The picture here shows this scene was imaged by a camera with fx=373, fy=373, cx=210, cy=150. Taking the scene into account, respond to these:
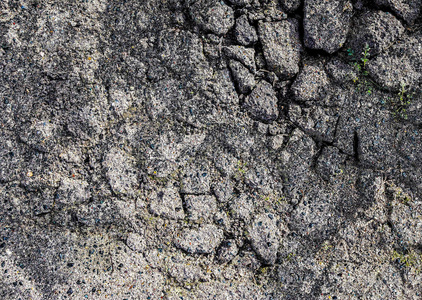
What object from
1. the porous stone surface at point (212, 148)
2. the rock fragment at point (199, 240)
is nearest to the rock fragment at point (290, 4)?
the porous stone surface at point (212, 148)

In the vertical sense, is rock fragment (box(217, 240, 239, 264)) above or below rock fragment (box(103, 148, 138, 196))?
below

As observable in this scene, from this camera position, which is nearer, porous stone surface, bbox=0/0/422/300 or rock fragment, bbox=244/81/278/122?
porous stone surface, bbox=0/0/422/300

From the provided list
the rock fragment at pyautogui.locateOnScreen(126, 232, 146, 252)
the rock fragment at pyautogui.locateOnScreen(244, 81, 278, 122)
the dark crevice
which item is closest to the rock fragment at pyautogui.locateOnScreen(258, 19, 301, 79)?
the rock fragment at pyautogui.locateOnScreen(244, 81, 278, 122)

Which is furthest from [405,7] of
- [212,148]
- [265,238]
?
[265,238]

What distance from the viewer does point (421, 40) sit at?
2158 millimetres

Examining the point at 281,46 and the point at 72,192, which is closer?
the point at 72,192

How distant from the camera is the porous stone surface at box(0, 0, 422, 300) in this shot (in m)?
2.04

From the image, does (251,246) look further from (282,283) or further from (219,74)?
(219,74)

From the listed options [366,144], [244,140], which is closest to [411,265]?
[366,144]

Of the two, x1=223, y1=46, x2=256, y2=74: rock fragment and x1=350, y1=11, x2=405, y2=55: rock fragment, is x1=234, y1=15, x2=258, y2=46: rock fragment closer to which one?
x1=223, y1=46, x2=256, y2=74: rock fragment

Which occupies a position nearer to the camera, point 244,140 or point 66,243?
point 66,243

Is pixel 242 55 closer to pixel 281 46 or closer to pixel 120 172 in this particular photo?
pixel 281 46

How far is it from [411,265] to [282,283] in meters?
0.77

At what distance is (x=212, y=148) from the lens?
2143 millimetres
